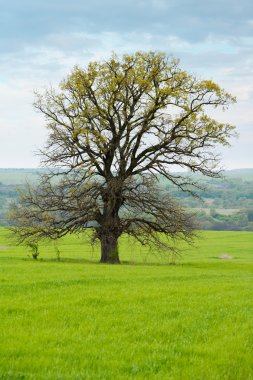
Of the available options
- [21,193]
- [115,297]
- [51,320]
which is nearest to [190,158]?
[21,193]

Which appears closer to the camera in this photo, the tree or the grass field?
the grass field

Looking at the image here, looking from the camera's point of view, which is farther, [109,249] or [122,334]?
[109,249]

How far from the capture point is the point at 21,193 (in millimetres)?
39594

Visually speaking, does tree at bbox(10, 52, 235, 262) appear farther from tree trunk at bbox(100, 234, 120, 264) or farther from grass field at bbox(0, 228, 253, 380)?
grass field at bbox(0, 228, 253, 380)

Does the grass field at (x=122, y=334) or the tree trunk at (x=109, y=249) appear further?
the tree trunk at (x=109, y=249)

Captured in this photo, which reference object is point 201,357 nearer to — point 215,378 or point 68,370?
point 215,378

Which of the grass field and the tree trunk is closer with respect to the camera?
the grass field

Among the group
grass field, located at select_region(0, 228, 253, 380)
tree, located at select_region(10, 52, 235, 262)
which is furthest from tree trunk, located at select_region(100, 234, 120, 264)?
grass field, located at select_region(0, 228, 253, 380)

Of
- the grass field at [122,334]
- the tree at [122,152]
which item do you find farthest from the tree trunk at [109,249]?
the grass field at [122,334]

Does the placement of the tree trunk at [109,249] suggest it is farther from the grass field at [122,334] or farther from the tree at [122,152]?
the grass field at [122,334]

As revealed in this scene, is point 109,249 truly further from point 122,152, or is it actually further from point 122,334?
point 122,334

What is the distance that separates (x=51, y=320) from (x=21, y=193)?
28.7 metres

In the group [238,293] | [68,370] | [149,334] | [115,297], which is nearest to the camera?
[68,370]

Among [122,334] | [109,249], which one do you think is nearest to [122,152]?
[109,249]
